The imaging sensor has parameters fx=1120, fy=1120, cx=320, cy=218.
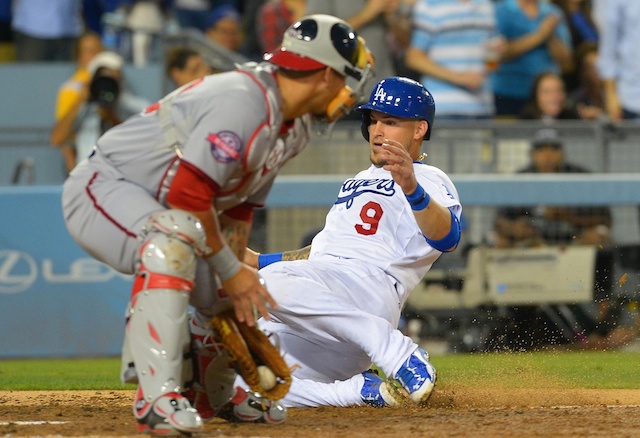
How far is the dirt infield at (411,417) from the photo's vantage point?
15.1 ft

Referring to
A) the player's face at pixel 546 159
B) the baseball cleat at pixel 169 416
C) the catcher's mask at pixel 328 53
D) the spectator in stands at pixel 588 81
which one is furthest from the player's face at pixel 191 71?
the baseball cleat at pixel 169 416

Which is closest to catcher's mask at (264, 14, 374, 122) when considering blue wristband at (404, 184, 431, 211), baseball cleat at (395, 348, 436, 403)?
blue wristband at (404, 184, 431, 211)

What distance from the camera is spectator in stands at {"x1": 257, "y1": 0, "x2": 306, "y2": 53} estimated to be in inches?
453

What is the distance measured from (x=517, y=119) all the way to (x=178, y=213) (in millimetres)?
7518

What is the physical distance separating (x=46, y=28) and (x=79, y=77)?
1.08 metres

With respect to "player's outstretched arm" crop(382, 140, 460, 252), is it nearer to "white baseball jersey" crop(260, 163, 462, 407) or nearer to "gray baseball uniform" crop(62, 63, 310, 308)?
"white baseball jersey" crop(260, 163, 462, 407)

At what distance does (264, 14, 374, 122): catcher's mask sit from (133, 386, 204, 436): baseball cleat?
1.28 meters

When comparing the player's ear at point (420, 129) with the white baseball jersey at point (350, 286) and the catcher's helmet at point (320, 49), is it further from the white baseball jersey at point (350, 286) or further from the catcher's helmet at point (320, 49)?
the catcher's helmet at point (320, 49)

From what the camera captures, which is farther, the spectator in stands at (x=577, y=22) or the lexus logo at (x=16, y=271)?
the spectator in stands at (x=577, y=22)

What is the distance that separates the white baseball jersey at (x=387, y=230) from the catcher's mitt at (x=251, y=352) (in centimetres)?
123

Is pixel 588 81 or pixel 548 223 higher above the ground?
pixel 588 81

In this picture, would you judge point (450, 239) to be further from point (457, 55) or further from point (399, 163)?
point (457, 55)

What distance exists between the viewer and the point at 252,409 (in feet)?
16.3

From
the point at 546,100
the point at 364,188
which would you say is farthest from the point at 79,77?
the point at 364,188
